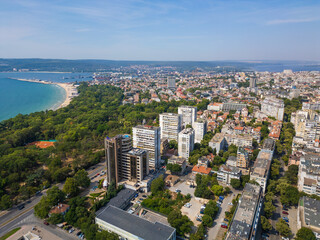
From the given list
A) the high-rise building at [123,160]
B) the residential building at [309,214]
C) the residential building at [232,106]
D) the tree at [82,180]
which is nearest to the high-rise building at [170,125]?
the high-rise building at [123,160]

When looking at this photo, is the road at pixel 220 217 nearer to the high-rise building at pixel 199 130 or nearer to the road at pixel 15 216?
the high-rise building at pixel 199 130

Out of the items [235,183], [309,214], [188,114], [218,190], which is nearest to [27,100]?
[188,114]

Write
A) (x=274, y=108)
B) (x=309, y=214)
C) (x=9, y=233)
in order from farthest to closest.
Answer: (x=274, y=108) < (x=309, y=214) < (x=9, y=233)

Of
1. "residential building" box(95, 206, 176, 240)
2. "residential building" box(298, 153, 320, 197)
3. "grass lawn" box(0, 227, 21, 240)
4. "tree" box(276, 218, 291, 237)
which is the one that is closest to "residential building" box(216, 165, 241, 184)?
"residential building" box(298, 153, 320, 197)

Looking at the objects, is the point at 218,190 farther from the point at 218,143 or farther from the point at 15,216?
the point at 15,216

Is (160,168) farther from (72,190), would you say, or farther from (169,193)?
(72,190)

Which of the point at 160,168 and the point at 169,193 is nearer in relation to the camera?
the point at 169,193

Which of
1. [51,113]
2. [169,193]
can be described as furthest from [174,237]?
[51,113]
